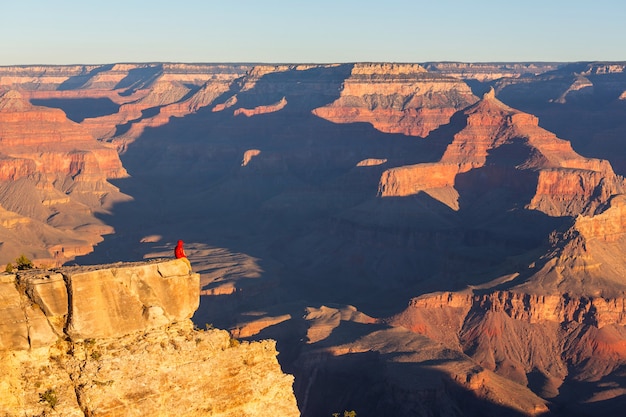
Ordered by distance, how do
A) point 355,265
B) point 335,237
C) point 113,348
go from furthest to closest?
point 335,237
point 355,265
point 113,348

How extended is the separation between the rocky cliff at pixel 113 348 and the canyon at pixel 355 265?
0.04 metres

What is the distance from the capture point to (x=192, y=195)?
187250 millimetres

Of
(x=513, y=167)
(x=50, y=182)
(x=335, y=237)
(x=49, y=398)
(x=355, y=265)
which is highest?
(x=49, y=398)

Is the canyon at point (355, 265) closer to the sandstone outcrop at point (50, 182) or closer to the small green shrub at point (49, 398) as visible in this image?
the small green shrub at point (49, 398)

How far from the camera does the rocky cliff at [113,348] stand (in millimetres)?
19703

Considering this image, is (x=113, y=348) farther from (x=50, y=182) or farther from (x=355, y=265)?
(x=50, y=182)

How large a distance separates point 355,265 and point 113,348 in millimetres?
106619

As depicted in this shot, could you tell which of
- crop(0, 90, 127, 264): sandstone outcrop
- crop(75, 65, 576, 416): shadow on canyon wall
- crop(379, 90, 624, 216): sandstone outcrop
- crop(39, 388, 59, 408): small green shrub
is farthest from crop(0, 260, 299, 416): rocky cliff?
crop(0, 90, 127, 264): sandstone outcrop

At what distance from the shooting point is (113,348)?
66.7ft

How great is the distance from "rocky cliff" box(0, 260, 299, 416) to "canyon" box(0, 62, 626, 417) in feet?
0.14

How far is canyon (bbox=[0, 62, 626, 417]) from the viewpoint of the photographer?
69.3 feet

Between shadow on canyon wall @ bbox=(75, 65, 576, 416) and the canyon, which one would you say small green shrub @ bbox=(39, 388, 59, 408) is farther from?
shadow on canyon wall @ bbox=(75, 65, 576, 416)

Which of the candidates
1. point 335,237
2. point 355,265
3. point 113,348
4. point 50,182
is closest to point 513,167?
point 335,237

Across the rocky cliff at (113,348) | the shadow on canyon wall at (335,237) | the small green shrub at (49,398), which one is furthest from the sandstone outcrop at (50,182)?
the small green shrub at (49,398)
